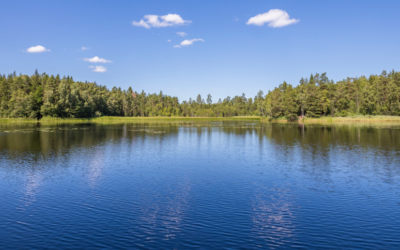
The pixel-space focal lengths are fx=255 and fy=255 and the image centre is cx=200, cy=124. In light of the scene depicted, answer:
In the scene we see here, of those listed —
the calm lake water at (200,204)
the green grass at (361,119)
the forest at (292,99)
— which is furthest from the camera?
the forest at (292,99)

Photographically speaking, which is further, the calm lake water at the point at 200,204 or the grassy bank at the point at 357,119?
the grassy bank at the point at 357,119

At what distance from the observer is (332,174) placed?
25.7m

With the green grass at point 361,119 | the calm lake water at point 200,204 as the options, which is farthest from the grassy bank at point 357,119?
the calm lake water at point 200,204

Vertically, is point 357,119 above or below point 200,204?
above

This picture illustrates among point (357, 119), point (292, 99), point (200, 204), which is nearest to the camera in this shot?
point (200, 204)

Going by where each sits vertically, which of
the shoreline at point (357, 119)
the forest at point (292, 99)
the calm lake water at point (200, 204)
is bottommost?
the calm lake water at point (200, 204)

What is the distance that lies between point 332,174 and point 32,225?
25.4 metres

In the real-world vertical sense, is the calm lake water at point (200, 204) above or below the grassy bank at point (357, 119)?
below

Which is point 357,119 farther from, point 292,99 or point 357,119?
point 292,99

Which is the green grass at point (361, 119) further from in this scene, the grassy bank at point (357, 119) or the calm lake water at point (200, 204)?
the calm lake water at point (200, 204)

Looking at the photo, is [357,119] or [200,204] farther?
[357,119]

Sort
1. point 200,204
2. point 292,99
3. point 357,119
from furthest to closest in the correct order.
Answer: point 292,99 → point 357,119 → point 200,204

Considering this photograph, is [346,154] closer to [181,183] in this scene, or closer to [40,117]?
[181,183]

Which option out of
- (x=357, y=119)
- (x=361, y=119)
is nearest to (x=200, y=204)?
(x=361, y=119)
